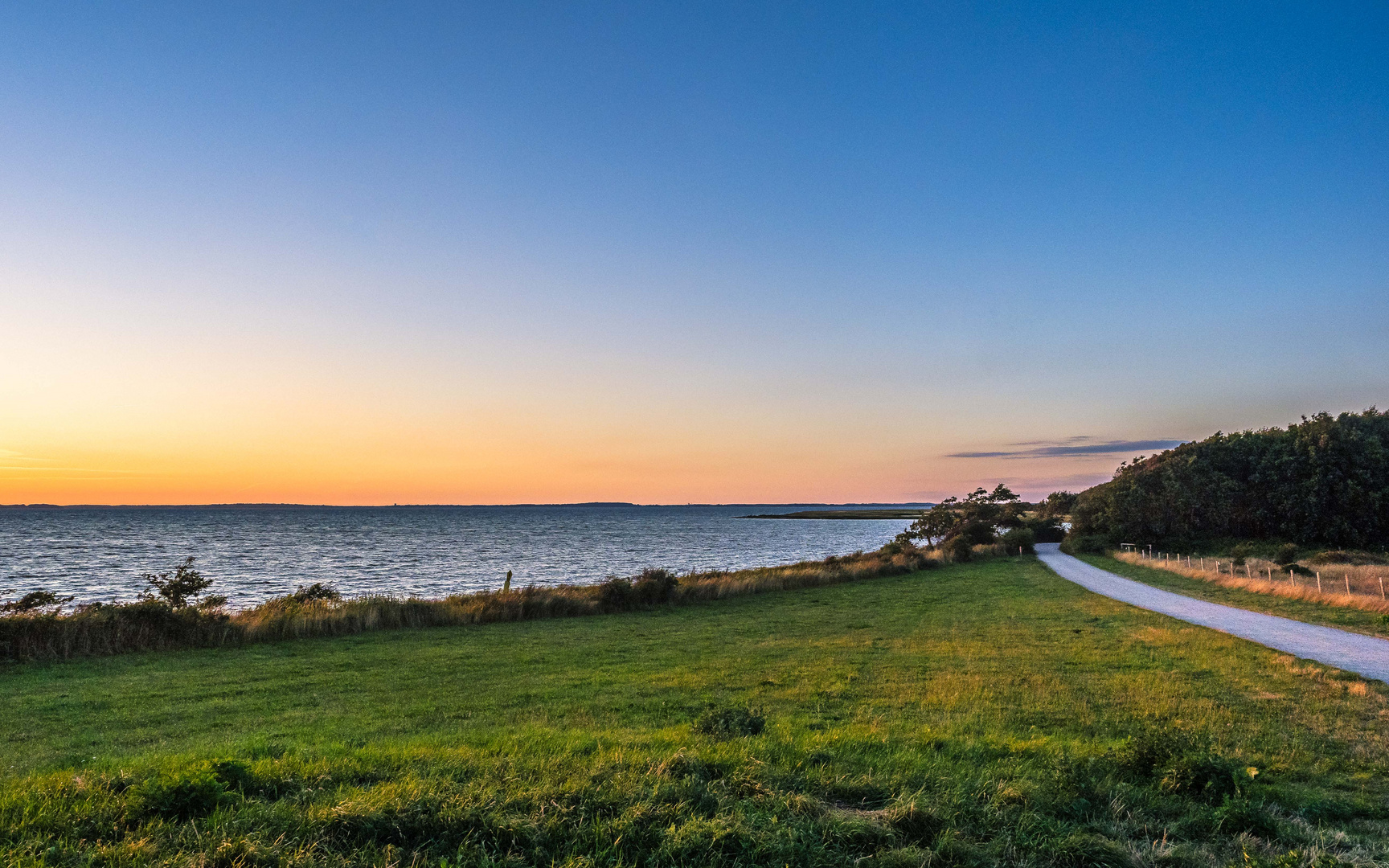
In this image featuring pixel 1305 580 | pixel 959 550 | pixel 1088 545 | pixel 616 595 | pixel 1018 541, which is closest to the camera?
pixel 616 595

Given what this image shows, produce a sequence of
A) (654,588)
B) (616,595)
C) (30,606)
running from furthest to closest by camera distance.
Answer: (654,588), (616,595), (30,606)

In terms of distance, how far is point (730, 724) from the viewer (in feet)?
28.5

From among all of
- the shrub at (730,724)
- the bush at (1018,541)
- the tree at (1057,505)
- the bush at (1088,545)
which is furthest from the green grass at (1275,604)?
the tree at (1057,505)

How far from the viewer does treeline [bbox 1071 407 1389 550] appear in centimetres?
5447

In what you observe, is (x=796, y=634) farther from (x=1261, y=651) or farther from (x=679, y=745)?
(x=679, y=745)

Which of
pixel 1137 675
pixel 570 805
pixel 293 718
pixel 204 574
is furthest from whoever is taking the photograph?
pixel 204 574

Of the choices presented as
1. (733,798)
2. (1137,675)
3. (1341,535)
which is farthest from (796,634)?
(1341,535)

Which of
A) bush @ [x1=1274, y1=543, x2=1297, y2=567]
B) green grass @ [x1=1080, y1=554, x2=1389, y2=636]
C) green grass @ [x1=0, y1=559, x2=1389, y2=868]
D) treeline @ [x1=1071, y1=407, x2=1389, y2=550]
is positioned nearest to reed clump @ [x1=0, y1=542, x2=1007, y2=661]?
green grass @ [x1=0, y1=559, x2=1389, y2=868]

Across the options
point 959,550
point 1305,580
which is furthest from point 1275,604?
point 959,550

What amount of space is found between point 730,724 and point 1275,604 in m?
24.3

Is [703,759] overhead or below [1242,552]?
overhead

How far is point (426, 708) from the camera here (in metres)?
11.6

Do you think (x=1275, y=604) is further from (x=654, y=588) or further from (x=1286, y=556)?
(x=1286, y=556)

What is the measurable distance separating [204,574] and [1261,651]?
56.7 metres
